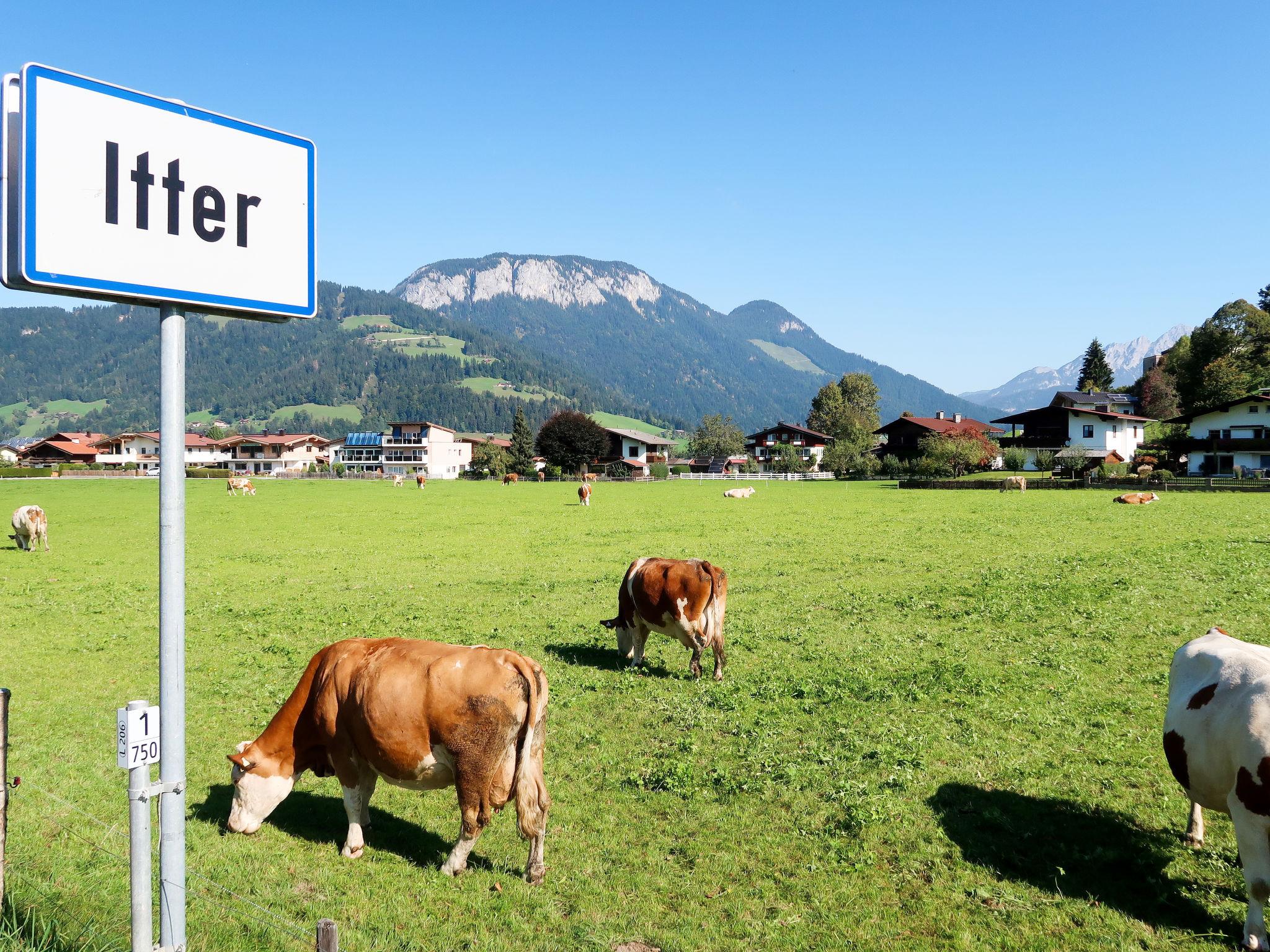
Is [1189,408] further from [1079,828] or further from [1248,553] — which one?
[1079,828]

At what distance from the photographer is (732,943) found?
606cm

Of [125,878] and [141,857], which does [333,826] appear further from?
[141,857]

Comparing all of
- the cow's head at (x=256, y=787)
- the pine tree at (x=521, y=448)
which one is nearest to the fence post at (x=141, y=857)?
the cow's head at (x=256, y=787)

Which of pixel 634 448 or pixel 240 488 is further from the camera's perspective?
pixel 634 448

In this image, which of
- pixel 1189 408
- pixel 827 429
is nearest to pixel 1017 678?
pixel 1189 408

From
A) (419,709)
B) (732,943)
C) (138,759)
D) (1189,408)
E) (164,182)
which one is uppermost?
(1189,408)

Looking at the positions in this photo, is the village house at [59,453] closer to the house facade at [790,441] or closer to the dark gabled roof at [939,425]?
the house facade at [790,441]

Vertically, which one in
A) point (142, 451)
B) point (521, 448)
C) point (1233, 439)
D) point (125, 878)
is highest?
point (142, 451)

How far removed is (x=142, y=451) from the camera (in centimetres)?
15588

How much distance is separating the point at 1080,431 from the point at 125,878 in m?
105

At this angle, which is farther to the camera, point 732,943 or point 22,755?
point 22,755

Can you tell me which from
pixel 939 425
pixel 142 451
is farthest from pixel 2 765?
pixel 142 451

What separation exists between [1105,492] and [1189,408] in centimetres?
6406

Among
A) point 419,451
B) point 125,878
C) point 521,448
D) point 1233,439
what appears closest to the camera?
point 125,878
